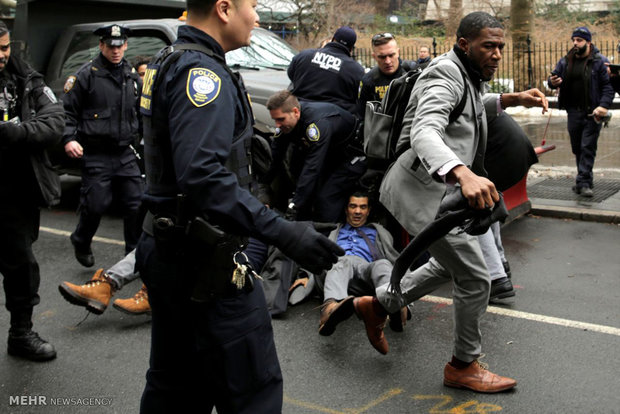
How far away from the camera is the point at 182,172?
2.40 m

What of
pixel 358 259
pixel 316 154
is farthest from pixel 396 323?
pixel 316 154

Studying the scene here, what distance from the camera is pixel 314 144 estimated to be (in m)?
5.98

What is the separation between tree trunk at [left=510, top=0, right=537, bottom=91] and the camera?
1809 centimetres

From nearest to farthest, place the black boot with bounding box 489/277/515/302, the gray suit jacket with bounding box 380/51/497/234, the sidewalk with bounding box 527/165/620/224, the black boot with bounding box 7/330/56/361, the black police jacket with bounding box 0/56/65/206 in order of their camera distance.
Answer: the gray suit jacket with bounding box 380/51/497/234 < the black police jacket with bounding box 0/56/65/206 < the black boot with bounding box 7/330/56/361 < the black boot with bounding box 489/277/515/302 < the sidewalk with bounding box 527/165/620/224

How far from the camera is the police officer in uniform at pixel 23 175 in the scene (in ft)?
14.1

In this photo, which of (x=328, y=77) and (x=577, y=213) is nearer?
(x=328, y=77)

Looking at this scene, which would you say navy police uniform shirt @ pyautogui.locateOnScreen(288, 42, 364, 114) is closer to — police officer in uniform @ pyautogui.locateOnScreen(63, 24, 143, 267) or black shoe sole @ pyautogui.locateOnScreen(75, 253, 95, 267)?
police officer in uniform @ pyautogui.locateOnScreen(63, 24, 143, 267)

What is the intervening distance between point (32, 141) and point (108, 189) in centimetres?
210

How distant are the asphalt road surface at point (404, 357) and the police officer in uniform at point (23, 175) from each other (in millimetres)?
436

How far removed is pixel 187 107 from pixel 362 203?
3511 mm

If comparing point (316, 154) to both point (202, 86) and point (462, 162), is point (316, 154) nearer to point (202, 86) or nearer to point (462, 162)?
point (462, 162)

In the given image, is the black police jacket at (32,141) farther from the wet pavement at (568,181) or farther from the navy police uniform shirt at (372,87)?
the wet pavement at (568,181)

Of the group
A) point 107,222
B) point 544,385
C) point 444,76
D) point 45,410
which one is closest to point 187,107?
point 444,76

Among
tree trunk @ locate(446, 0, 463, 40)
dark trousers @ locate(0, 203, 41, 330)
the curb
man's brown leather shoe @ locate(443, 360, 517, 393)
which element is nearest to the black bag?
man's brown leather shoe @ locate(443, 360, 517, 393)
